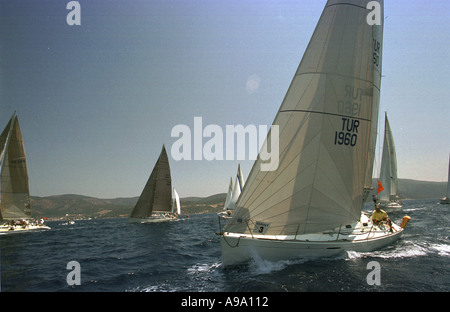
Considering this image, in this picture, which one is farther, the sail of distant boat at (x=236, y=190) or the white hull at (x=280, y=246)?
the sail of distant boat at (x=236, y=190)

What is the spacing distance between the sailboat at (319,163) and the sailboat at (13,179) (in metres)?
31.0

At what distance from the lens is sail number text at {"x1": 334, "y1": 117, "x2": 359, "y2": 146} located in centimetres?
1148

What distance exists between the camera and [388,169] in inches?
1631

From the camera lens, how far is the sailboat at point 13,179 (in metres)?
28.0

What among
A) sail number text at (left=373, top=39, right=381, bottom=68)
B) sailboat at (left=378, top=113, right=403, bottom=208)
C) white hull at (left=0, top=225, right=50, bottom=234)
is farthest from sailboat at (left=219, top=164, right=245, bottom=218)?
sail number text at (left=373, top=39, right=381, bottom=68)

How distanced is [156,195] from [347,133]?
36.5 m

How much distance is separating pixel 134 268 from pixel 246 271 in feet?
18.2

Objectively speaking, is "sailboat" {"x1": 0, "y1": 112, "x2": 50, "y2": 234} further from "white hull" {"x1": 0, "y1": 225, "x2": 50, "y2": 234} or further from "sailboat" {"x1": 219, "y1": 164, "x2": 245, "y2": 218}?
"sailboat" {"x1": 219, "y1": 164, "x2": 245, "y2": 218}

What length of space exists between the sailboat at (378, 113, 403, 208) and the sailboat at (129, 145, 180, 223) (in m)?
37.3

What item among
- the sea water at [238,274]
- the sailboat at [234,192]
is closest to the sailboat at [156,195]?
the sailboat at [234,192]

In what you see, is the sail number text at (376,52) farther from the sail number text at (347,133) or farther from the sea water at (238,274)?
the sea water at (238,274)

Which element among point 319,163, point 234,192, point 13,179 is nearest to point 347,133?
point 319,163

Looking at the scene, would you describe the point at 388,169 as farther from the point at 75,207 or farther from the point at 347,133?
the point at 75,207

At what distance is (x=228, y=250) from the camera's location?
32.2 feet
